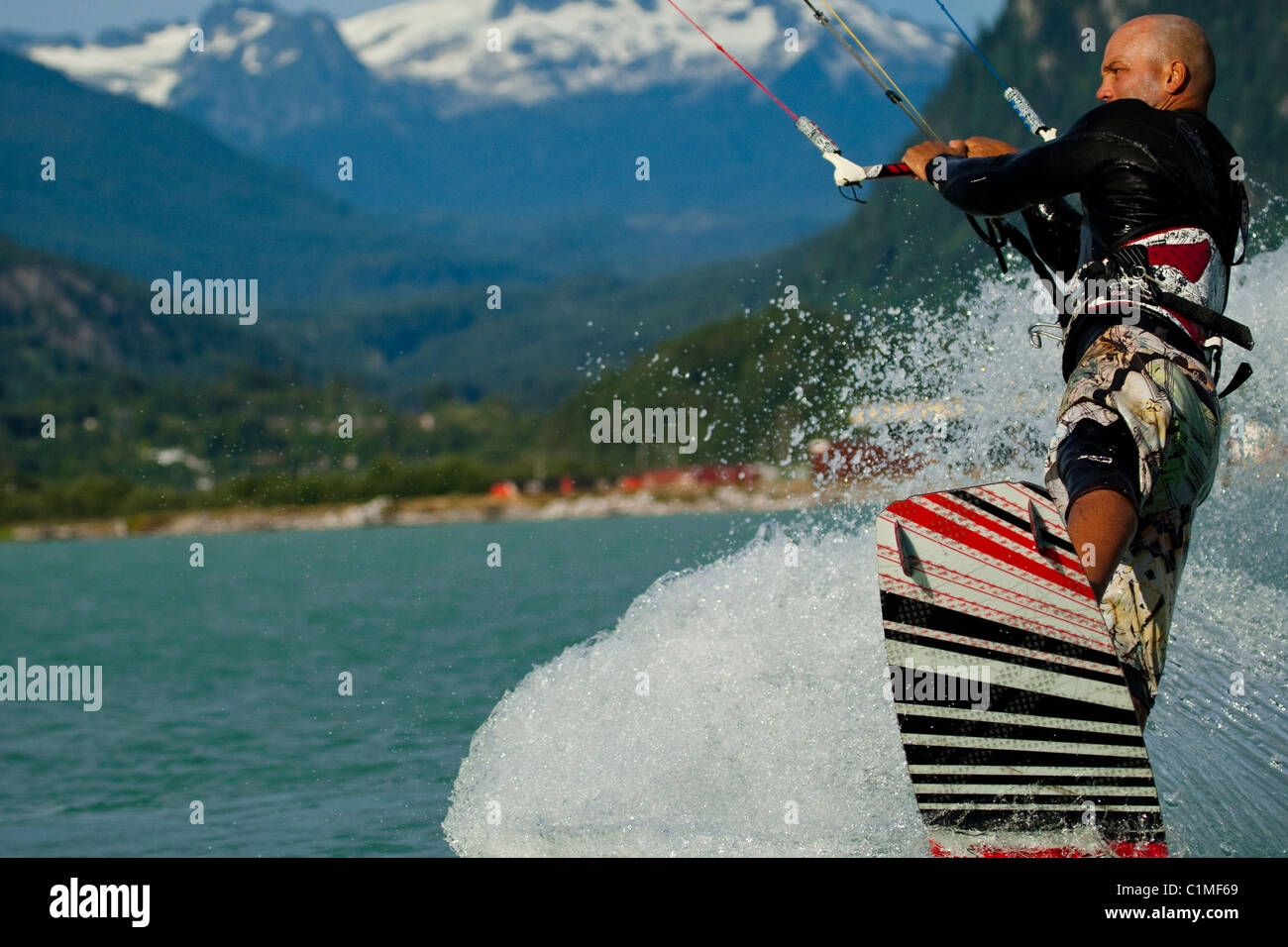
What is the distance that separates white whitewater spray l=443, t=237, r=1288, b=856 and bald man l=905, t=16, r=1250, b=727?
1.31 meters

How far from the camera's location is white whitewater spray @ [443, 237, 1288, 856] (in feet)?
19.5

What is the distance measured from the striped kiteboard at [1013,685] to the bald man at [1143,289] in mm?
195

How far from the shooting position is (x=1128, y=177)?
4555 mm

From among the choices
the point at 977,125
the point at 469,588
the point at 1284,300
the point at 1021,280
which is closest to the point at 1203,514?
the point at 1284,300

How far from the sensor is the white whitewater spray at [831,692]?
5.95 meters

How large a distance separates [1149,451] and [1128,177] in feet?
2.86

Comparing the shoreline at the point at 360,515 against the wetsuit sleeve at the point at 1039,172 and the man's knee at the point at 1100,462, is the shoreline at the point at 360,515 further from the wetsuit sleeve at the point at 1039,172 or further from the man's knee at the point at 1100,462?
the man's knee at the point at 1100,462

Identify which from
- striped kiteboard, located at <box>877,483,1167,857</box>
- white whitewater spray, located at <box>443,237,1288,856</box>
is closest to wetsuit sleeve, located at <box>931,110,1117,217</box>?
striped kiteboard, located at <box>877,483,1167,857</box>

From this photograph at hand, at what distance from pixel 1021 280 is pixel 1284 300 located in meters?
3.28

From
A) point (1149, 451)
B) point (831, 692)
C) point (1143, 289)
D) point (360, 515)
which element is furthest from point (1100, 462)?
point (360, 515)

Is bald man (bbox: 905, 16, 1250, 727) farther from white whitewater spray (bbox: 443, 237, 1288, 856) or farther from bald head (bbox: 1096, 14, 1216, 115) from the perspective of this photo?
white whitewater spray (bbox: 443, 237, 1288, 856)
